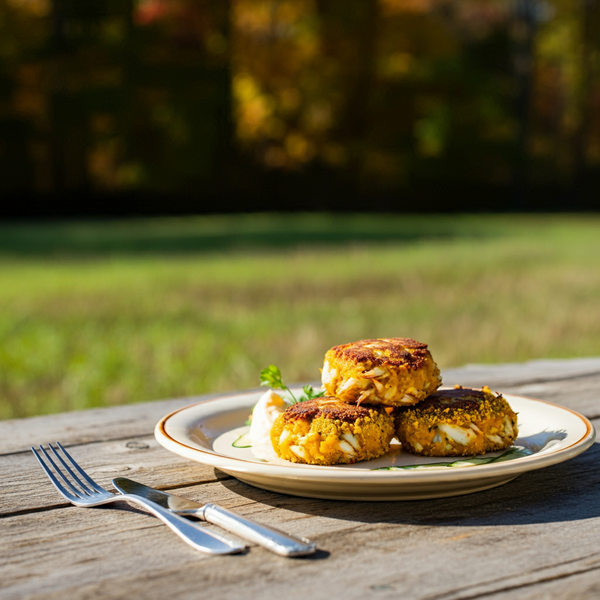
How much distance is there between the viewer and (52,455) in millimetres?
1384

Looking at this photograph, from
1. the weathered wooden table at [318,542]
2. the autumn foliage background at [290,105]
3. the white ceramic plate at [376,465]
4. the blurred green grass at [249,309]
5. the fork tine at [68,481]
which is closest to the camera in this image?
the weathered wooden table at [318,542]

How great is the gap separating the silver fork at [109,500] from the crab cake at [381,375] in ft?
0.96

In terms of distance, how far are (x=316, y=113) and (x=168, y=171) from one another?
22.2 feet

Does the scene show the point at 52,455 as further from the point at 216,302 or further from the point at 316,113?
the point at 316,113

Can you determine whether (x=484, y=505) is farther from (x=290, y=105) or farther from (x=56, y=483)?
(x=290, y=105)

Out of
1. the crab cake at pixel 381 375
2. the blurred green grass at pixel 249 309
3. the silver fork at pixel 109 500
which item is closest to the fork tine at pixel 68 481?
the silver fork at pixel 109 500

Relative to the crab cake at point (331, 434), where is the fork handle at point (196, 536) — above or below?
below

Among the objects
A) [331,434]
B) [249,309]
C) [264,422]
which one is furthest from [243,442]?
[249,309]

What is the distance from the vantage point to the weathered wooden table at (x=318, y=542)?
849 mm

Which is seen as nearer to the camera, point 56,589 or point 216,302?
point 56,589

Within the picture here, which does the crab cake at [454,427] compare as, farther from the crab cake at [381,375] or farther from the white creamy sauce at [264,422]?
the white creamy sauce at [264,422]

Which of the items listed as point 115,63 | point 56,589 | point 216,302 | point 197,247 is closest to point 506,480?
point 56,589

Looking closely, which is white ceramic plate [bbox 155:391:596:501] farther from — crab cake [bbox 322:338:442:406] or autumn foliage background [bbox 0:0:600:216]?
autumn foliage background [bbox 0:0:600:216]

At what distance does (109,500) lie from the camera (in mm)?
1096
